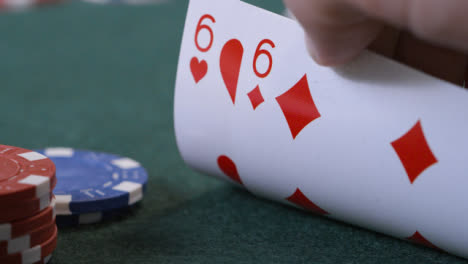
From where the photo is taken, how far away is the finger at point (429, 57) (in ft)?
3.37

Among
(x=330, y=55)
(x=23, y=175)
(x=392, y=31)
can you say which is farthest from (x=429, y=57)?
(x=23, y=175)

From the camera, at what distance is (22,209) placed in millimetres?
888

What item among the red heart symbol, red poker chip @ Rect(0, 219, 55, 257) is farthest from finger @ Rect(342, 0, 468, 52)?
red poker chip @ Rect(0, 219, 55, 257)

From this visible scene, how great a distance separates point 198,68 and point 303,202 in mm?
296

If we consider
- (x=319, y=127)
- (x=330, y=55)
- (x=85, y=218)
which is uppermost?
(x=330, y=55)

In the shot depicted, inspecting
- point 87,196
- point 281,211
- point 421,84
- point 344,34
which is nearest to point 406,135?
point 421,84

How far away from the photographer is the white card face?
98cm

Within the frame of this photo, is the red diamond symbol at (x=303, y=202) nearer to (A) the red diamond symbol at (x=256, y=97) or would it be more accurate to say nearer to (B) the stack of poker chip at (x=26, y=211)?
(A) the red diamond symbol at (x=256, y=97)

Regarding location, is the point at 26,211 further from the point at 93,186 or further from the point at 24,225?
the point at 93,186

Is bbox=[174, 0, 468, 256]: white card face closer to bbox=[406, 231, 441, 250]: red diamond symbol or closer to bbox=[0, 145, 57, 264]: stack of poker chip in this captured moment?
bbox=[406, 231, 441, 250]: red diamond symbol

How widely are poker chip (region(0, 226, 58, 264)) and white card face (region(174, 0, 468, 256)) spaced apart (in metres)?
0.36

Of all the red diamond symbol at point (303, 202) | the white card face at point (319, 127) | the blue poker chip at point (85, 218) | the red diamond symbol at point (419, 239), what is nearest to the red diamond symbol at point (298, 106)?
the white card face at point (319, 127)

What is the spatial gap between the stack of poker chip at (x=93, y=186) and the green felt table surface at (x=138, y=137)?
3 centimetres

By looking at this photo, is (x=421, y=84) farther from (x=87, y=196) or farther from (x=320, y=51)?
(x=87, y=196)
